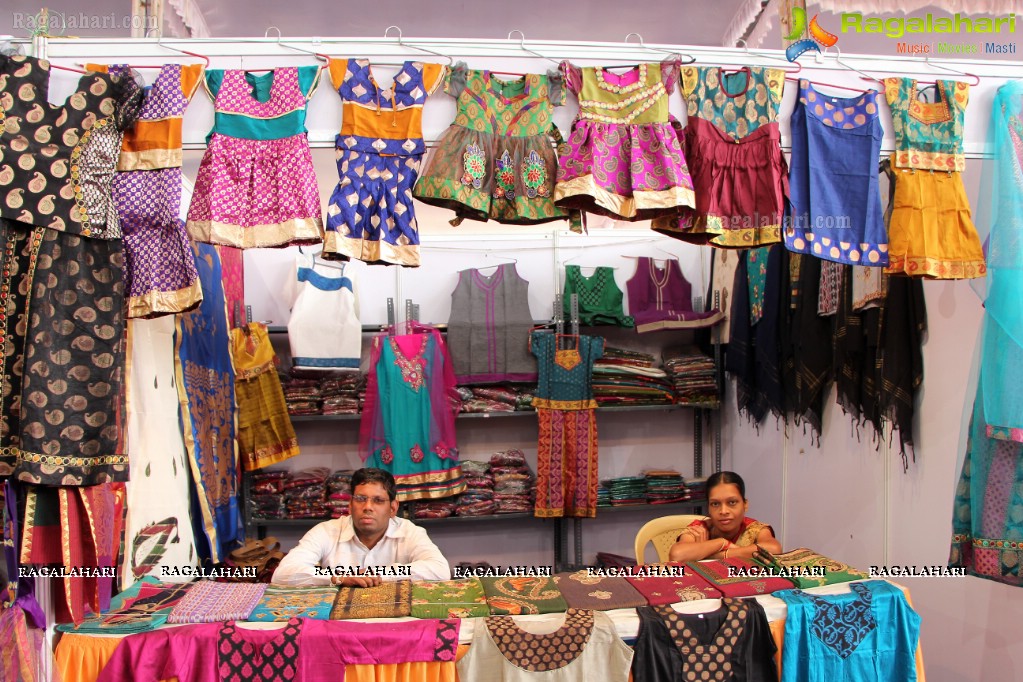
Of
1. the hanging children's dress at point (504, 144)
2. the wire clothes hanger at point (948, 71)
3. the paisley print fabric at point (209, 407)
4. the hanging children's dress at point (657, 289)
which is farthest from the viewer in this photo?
the hanging children's dress at point (657, 289)

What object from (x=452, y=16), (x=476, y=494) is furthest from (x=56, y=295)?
(x=452, y=16)

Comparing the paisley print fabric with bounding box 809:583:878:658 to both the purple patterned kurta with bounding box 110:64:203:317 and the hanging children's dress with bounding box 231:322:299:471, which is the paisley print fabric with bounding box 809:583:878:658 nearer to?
the purple patterned kurta with bounding box 110:64:203:317

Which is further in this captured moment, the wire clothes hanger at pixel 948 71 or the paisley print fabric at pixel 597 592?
the wire clothes hanger at pixel 948 71

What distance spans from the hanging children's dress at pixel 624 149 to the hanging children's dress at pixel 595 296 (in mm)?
2605

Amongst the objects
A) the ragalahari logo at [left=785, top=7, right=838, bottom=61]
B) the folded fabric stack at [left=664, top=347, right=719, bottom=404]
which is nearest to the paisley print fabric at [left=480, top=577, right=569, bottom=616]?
the ragalahari logo at [left=785, top=7, right=838, bottom=61]

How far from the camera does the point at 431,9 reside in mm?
4895

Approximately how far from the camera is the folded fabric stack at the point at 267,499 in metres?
4.80

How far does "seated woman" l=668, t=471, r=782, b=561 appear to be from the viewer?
2.84m

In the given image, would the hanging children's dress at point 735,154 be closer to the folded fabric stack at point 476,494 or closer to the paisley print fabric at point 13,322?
the paisley print fabric at point 13,322

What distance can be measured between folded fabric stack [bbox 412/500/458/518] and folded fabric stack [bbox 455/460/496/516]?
0.24 feet

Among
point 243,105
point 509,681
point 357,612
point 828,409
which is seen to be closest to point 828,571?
point 509,681

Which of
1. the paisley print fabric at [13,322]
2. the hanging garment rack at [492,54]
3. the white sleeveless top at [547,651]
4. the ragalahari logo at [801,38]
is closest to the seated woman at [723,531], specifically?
the white sleeveless top at [547,651]

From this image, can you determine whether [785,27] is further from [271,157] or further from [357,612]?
[357,612]

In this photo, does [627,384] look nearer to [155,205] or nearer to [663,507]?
[663,507]
